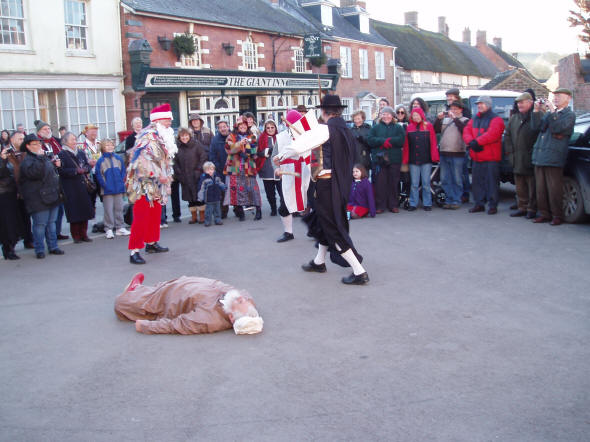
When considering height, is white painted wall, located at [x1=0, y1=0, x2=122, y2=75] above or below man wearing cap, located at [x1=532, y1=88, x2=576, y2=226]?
above

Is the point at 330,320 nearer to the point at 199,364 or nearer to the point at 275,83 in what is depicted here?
the point at 199,364

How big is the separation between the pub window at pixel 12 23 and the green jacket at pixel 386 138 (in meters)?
12.2

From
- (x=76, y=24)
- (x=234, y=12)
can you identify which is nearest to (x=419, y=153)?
(x=76, y=24)

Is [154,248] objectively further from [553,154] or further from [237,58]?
[237,58]

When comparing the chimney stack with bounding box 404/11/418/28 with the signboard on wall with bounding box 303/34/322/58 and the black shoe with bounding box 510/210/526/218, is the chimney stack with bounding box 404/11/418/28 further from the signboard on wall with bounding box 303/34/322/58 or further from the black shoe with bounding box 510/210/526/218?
the black shoe with bounding box 510/210/526/218

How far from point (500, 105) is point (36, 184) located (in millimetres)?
10251

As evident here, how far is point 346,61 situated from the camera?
36.1 m

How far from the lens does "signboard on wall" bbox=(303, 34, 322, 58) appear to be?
30547 mm

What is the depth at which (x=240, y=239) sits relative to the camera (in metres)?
9.81

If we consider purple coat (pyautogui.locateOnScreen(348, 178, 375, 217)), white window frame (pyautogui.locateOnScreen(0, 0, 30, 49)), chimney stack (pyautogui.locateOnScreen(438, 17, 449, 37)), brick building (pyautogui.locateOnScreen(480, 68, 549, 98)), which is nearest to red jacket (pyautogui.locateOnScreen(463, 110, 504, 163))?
purple coat (pyautogui.locateOnScreen(348, 178, 375, 217))

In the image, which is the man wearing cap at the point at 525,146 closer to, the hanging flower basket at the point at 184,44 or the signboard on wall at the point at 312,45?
the hanging flower basket at the point at 184,44

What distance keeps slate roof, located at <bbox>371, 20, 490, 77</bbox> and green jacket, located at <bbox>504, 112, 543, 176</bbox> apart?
108 ft

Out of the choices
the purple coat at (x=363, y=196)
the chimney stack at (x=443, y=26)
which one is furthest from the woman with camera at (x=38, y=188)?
the chimney stack at (x=443, y=26)

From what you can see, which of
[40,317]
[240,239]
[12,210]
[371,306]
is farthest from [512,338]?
[12,210]
